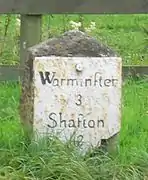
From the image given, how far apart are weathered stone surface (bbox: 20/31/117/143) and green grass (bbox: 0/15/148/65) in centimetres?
260

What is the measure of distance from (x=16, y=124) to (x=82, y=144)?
1110 mm

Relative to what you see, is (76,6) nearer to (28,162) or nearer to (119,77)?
(119,77)

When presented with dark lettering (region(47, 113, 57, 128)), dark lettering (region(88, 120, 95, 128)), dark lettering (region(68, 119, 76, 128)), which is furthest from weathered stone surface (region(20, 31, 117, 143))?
dark lettering (region(88, 120, 95, 128))

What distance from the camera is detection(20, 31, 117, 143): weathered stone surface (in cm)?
606

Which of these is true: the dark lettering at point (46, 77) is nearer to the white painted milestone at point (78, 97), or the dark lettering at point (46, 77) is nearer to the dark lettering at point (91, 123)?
the white painted milestone at point (78, 97)

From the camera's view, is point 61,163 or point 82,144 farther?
point 82,144

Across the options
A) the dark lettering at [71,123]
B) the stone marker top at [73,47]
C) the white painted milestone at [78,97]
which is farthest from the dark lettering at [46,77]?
the dark lettering at [71,123]

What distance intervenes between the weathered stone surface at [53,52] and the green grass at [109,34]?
260 centimetres

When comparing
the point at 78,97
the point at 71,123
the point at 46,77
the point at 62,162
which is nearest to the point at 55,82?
the point at 46,77

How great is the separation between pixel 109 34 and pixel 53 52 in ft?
21.9

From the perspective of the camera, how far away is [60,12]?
879cm

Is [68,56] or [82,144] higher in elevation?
[68,56]

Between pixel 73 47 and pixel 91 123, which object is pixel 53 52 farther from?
pixel 91 123

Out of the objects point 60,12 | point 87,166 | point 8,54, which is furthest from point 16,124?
point 8,54
